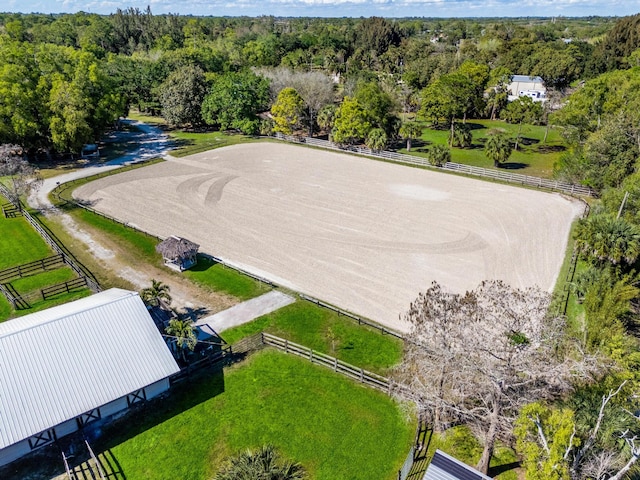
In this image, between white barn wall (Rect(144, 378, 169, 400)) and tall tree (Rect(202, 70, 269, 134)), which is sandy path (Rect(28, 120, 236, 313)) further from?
tall tree (Rect(202, 70, 269, 134))

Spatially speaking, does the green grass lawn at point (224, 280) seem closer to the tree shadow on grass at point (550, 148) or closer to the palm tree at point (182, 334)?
the palm tree at point (182, 334)

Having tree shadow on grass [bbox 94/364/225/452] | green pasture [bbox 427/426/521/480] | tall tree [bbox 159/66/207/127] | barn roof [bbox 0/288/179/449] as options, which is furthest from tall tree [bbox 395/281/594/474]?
tall tree [bbox 159/66/207/127]

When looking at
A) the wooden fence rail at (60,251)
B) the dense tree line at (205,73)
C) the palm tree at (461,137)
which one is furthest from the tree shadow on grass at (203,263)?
the palm tree at (461,137)

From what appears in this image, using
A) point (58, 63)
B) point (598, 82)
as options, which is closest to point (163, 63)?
point (58, 63)

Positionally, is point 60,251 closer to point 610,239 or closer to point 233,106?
point 610,239

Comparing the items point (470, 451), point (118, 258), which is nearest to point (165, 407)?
point (470, 451)

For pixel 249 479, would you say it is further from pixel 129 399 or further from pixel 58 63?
pixel 58 63
